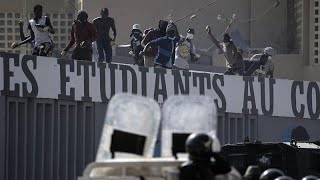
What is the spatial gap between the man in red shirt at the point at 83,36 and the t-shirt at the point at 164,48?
1.16 metres

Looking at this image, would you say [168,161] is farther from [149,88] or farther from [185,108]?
[149,88]

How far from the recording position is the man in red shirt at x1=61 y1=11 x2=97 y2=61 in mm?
20516

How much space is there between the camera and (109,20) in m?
21.9

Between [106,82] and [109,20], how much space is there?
1541 millimetres

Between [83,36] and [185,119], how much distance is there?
36.1 feet

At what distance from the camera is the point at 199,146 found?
877cm

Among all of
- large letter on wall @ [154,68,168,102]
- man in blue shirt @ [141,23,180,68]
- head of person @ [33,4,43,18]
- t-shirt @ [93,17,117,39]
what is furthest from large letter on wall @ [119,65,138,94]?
head of person @ [33,4,43,18]

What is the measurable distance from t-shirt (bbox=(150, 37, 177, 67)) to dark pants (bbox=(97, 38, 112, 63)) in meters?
0.81

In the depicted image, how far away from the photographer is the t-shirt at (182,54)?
2256 cm

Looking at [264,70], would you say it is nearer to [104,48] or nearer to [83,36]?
[104,48]

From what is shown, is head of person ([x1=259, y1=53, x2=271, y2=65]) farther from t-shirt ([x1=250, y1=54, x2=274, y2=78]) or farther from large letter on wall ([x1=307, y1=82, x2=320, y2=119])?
large letter on wall ([x1=307, y1=82, x2=320, y2=119])

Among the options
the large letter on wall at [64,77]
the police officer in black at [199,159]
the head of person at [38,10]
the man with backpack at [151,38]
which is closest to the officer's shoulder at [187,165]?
the police officer in black at [199,159]

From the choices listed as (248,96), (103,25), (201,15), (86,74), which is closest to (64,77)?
(86,74)

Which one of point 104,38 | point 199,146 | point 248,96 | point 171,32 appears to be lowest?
point 199,146
